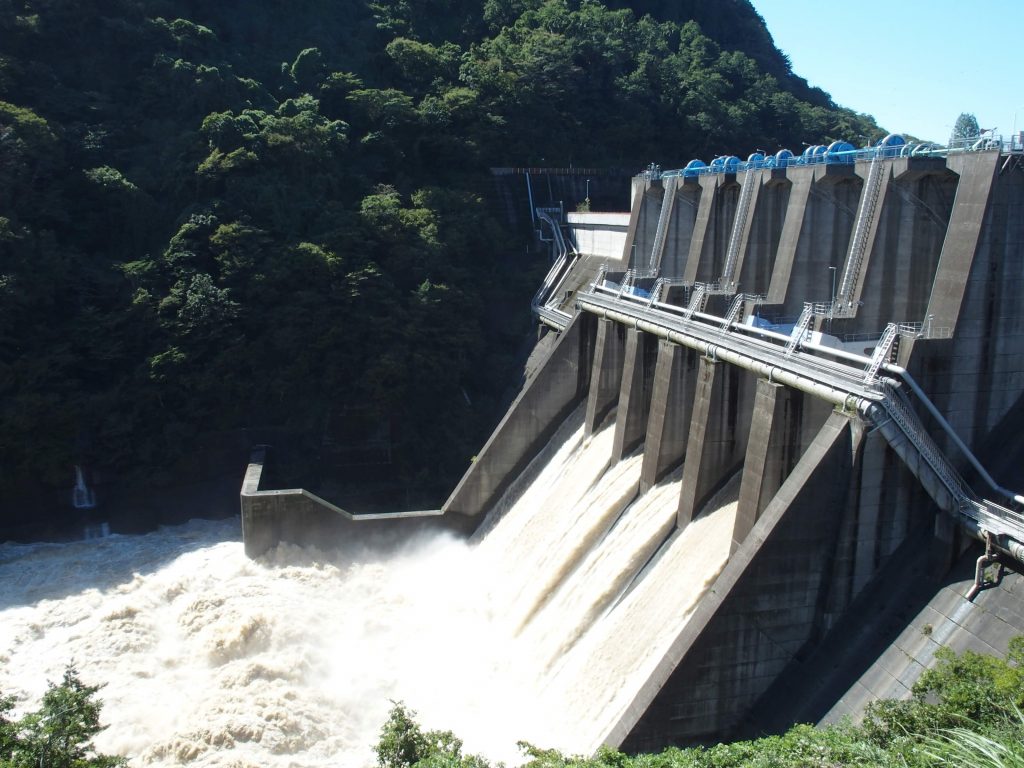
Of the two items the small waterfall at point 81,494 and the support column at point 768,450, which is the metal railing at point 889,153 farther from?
the small waterfall at point 81,494

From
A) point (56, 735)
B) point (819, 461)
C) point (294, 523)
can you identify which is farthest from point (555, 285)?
point (56, 735)

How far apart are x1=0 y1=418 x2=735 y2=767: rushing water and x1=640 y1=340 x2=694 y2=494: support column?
61cm

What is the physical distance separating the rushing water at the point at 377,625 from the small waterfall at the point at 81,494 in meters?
2.61

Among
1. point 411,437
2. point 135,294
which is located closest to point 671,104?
point 411,437

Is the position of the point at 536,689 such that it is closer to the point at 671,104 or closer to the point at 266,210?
the point at 266,210

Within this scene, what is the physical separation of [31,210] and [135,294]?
6.19 meters

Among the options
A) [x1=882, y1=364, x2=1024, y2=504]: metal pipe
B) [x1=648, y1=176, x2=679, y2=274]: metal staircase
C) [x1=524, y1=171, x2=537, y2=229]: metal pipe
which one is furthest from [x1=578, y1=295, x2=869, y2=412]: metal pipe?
[x1=524, y1=171, x2=537, y2=229]: metal pipe

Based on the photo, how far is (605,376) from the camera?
2842 cm

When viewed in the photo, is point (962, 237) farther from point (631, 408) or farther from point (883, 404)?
point (631, 408)

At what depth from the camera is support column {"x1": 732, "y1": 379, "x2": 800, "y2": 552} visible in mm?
17703

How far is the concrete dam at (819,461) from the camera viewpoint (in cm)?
1499

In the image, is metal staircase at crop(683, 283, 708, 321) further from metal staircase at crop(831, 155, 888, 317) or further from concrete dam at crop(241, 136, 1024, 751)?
metal staircase at crop(831, 155, 888, 317)

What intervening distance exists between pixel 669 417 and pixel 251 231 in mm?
22158

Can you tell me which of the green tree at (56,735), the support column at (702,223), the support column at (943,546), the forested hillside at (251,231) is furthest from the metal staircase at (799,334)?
the forested hillside at (251,231)
